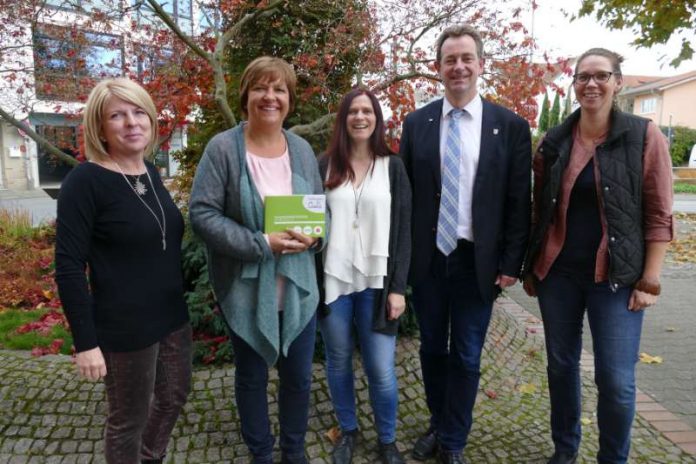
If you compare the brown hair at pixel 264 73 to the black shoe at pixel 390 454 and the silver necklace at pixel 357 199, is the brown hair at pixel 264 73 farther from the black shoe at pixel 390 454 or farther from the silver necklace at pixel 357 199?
the black shoe at pixel 390 454

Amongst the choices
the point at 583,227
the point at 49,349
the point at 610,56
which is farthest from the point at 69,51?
the point at 583,227

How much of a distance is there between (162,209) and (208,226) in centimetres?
22

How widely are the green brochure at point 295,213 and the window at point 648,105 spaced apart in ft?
169

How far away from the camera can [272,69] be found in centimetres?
238

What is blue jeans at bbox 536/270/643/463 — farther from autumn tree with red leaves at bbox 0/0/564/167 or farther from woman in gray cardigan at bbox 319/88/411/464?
autumn tree with red leaves at bbox 0/0/564/167

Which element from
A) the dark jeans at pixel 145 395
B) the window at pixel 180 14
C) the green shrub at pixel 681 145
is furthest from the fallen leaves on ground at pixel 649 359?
the green shrub at pixel 681 145

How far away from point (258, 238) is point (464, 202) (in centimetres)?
112

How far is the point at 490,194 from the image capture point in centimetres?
262

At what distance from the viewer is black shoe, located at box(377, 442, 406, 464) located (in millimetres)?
2932

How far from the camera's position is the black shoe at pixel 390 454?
2932 millimetres

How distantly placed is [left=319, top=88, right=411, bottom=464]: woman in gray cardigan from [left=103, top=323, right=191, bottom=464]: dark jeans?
777mm

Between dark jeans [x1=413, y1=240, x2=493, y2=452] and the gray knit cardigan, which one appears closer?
the gray knit cardigan

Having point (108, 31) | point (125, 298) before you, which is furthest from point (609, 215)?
point (108, 31)

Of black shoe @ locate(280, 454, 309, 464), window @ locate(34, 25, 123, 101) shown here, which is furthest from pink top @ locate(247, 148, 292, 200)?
window @ locate(34, 25, 123, 101)
